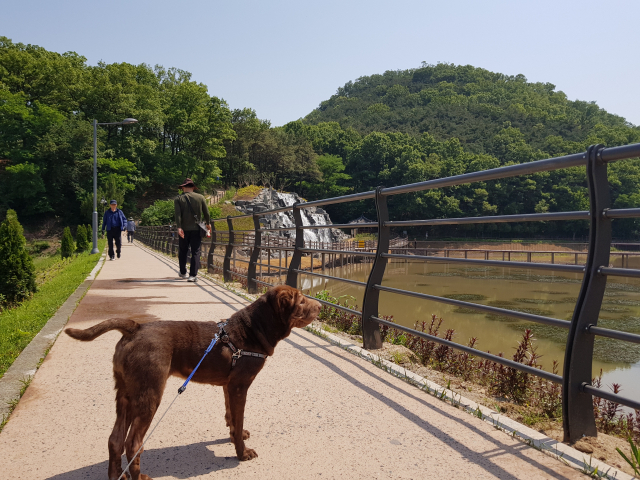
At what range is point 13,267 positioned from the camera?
9.95 m

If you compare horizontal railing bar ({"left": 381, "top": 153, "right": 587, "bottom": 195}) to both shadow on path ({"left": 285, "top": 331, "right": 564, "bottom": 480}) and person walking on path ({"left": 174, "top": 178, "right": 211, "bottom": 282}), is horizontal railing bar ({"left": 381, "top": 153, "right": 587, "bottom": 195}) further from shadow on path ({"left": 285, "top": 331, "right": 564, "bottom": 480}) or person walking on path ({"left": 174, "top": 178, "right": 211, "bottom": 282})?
person walking on path ({"left": 174, "top": 178, "right": 211, "bottom": 282})

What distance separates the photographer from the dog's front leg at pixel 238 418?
2.49 meters

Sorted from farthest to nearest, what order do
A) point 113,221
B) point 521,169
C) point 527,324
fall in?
point 113,221
point 527,324
point 521,169

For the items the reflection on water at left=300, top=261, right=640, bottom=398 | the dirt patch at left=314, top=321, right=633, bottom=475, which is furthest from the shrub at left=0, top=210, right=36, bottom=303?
the dirt patch at left=314, top=321, right=633, bottom=475

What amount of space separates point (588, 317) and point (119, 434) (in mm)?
2383

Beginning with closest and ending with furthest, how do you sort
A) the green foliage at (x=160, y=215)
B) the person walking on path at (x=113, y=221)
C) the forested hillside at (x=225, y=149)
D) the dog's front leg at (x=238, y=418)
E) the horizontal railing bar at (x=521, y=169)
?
1. the dog's front leg at (x=238, y=418)
2. the horizontal railing bar at (x=521, y=169)
3. the person walking on path at (x=113, y=221)
4. the green foliage at (x=160, y=215)
5. the forested hillside at (x=225, y=149)

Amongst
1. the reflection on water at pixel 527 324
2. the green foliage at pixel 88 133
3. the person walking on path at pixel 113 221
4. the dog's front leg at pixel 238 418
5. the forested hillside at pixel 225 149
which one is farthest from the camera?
the forested hillside at pixel 225 149

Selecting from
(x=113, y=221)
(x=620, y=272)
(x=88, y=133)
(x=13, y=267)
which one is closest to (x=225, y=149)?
(x=88, y=133)

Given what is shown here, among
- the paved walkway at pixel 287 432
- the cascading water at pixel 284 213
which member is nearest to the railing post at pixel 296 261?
the paved walkway at pixel 287 432

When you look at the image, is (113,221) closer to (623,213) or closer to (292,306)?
(292,306)

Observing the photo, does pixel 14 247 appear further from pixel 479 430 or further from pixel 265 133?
pixel 265 133

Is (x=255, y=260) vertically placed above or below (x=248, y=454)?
above

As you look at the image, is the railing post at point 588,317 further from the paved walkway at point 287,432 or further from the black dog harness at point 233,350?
the black dog harness at point 233,350

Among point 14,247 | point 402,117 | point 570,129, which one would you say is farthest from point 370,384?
point 402,117
